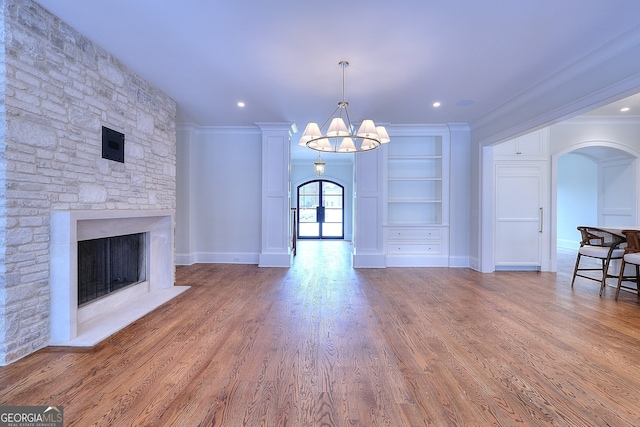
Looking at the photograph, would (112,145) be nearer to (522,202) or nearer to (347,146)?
(347,146)

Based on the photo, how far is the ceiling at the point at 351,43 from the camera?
2.49 metres

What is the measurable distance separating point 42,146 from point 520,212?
6.65m

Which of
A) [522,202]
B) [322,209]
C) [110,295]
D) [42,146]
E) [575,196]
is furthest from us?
[322,209]

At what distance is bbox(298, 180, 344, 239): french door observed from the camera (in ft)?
37.1

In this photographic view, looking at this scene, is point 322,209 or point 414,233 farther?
point 322,209

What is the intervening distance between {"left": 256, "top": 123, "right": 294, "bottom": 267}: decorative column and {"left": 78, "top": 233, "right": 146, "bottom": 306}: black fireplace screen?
2341 millimetres

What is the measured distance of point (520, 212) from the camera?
5.55 m

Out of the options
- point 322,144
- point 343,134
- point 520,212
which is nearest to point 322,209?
point 520,212

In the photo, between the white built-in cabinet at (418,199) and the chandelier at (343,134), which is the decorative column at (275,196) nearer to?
the white built-in cabinet at (418,199)

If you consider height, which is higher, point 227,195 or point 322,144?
point 322,144

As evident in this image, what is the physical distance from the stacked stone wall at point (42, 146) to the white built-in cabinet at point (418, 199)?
15.1 feet

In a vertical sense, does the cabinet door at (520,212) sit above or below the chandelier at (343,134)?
below

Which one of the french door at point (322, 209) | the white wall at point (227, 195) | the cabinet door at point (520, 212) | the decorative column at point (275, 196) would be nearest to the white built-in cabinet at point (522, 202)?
the cabinet door at point (520, 212)

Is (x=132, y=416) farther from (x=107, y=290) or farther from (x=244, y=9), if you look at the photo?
(x=244, y=9)
